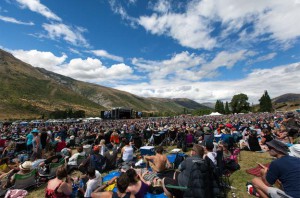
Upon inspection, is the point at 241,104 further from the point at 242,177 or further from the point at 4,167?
the point at 4,167

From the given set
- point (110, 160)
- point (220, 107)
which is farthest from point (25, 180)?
point (220, 107)

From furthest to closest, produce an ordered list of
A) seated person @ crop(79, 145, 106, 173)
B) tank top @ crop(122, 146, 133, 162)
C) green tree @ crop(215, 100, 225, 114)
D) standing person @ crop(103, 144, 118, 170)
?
green tree @ crop(215, 100, 225, 114) → standing person @ crop(103, 144, 118, 170) → tank top @ crop(122, 146, 133, 162) → seated person @ crop(79, 145, 106, 173)

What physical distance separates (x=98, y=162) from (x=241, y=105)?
106m

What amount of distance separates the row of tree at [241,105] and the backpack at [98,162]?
340 feet

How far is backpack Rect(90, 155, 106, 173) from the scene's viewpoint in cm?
793

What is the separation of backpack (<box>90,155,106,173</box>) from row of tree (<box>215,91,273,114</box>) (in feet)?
340

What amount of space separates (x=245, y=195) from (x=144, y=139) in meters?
10.5

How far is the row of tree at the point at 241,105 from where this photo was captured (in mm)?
99000

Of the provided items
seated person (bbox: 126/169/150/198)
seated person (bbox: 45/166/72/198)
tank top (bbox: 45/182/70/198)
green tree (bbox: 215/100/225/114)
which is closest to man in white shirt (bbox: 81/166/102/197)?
seated person (bbox: 45/166/72/198)

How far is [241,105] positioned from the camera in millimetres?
103250

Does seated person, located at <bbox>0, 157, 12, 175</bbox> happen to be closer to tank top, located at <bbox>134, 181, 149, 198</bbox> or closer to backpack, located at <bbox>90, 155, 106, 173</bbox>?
backpack, located at <bbox>90, 155, 106, 173</bbox>

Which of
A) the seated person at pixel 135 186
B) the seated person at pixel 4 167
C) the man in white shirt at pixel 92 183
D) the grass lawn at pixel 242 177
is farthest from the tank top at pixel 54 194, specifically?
the seated person at pixel 4 167

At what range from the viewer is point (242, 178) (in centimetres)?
705

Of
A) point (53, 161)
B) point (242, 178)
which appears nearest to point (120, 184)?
point (242, 178)
